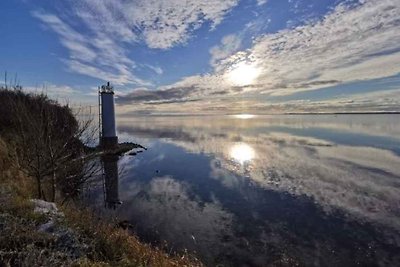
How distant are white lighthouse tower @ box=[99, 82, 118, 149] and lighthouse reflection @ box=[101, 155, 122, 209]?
2839mm

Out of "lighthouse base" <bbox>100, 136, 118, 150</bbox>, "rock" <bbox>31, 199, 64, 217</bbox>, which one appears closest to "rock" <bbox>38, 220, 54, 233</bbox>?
"rock" <bbox>31, 199, 64, 217</bbox>

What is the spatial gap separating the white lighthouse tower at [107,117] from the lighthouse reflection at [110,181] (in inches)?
112

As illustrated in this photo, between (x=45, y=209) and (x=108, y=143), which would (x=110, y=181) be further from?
(x=45, y=209)

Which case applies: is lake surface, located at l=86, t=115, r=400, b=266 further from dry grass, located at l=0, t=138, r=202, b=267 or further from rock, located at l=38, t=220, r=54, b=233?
rock, located at l=38, t=220, r=54, b=233

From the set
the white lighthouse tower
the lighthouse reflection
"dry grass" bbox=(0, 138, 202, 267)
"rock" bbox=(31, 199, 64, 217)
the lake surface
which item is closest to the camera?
"dry grass" bbox=(0, 138, 202, 267)

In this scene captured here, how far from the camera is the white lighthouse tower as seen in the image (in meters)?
43.3

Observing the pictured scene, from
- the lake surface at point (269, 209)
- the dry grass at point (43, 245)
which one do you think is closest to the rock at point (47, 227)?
the dry grass at point (43, 245)

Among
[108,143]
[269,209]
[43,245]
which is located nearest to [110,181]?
[269,209]

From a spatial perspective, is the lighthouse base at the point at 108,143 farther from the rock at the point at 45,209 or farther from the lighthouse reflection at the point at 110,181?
the rock at the point at 45,209

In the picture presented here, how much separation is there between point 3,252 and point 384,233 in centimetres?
1537

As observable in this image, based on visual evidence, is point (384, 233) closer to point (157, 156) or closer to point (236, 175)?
point (236, 175)

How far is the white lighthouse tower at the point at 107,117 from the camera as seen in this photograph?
1705 inches

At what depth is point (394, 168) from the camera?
98.3ft

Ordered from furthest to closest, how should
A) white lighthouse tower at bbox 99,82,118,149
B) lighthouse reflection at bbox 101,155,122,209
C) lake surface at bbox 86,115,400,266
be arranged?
white lighthouse tower at bbox 99,82,118,149 → lighthouse reflection at bbox 101,155,122,209 → lake surface at bbox 86,115,400,266
